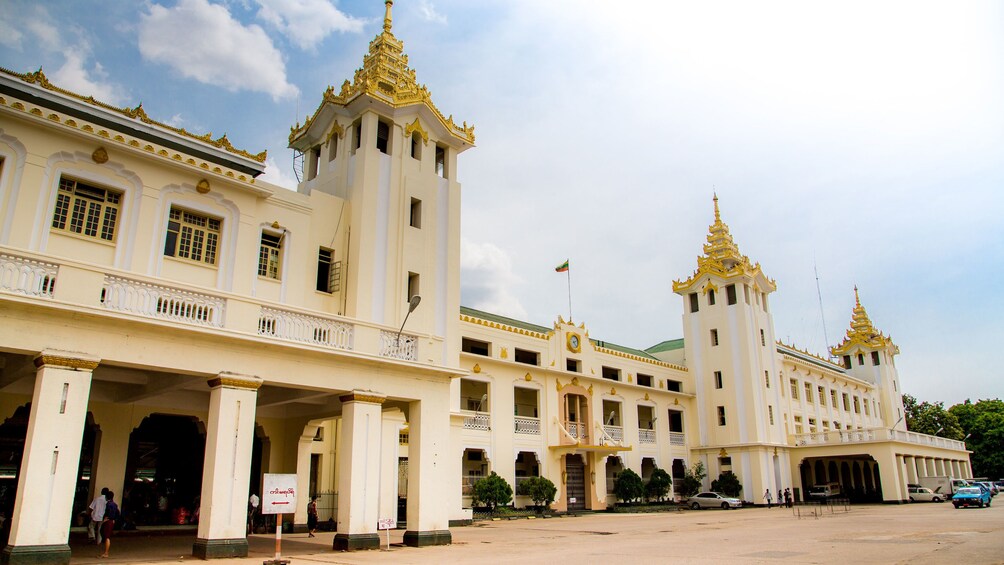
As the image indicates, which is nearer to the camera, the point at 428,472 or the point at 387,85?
the point at 428,472

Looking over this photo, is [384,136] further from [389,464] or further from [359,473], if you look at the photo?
[359,473]

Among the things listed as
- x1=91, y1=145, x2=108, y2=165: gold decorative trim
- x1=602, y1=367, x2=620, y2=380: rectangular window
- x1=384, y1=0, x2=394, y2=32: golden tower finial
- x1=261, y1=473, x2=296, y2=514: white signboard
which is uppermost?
x1=384, y1=0, x2=394, y2=32: golden tower finial

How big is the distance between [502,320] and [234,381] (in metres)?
25.1

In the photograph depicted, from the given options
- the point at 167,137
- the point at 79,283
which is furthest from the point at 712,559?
the point at 167,137

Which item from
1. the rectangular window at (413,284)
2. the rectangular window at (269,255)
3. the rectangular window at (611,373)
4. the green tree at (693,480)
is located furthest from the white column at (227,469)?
the green tree at (693,480)

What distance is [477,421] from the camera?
34.1m

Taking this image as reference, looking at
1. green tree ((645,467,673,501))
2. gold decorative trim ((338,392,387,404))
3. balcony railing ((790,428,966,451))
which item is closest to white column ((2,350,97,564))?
gold decorative trim ((338,392,387,404))

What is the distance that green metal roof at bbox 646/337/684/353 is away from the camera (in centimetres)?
5394

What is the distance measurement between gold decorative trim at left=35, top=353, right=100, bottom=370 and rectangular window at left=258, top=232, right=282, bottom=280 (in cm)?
934

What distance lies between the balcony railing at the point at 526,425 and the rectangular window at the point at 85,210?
21.9m

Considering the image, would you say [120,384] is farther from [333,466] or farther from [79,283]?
[333,466]

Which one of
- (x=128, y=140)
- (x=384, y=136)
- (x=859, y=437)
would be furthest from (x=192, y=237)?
(x=859, y=437)

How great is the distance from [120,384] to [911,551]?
19134mm

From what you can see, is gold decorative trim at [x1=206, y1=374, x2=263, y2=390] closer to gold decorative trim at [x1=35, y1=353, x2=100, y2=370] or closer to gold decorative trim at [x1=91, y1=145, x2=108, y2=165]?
gold decorative trim at [x1=35, y1=353, x2=100, y2=370]
